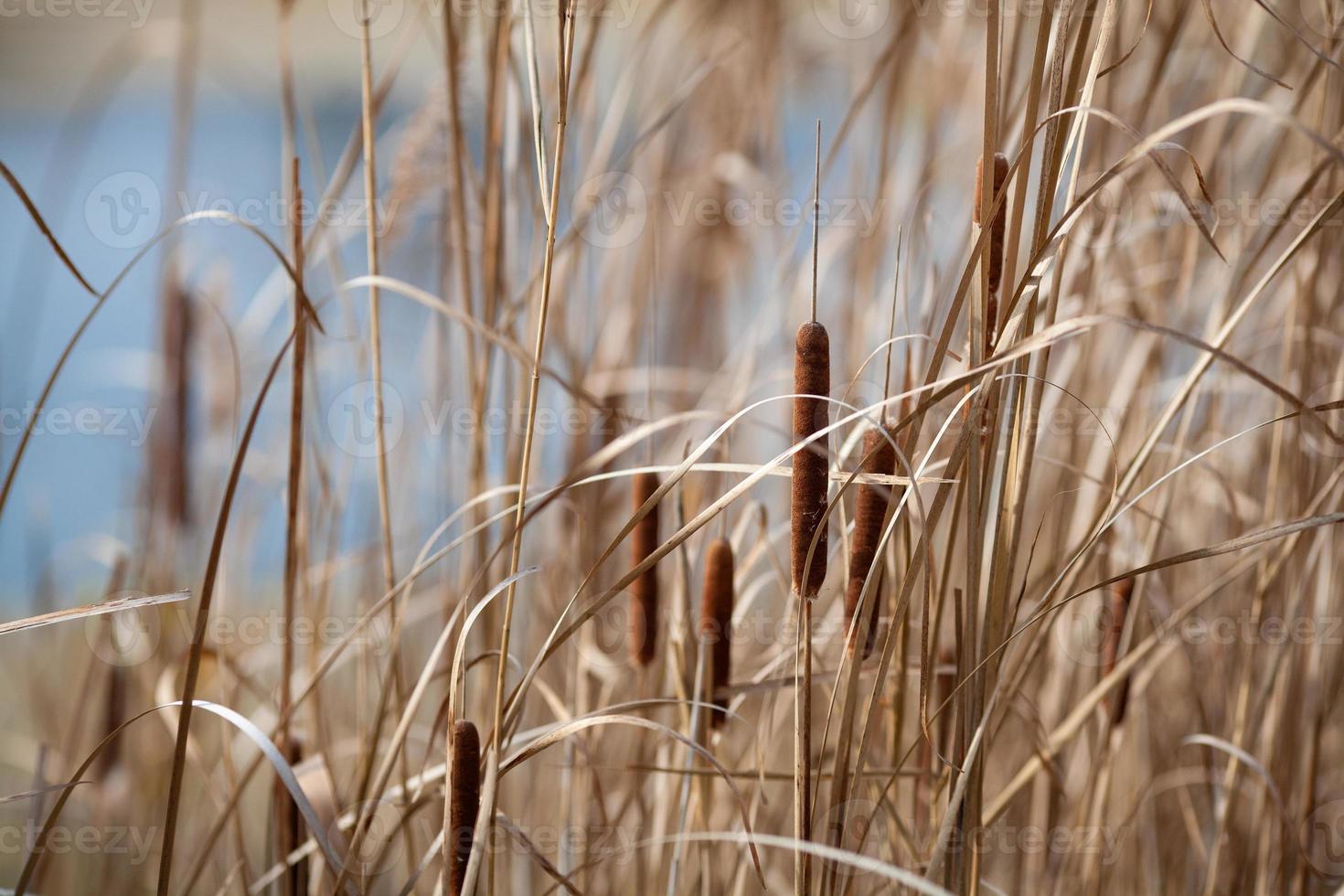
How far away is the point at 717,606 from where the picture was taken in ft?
2.11

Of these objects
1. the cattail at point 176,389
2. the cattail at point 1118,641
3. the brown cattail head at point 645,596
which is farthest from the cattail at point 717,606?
the cattail at point 176,389

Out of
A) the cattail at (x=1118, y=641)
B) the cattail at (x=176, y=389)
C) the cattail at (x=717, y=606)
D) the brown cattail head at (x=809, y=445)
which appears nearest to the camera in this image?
the brown cattail head at (x=809, y=445)

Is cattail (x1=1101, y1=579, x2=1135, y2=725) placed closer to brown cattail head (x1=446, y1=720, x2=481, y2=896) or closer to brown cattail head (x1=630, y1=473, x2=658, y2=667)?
brown cattail head (x1=630, y1=473, x2=658, y2=667)

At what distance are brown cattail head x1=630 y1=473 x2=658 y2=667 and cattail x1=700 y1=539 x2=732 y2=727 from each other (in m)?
0.05

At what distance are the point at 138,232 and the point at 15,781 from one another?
0.92 metres

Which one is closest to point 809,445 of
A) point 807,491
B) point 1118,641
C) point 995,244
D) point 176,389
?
point 807,491

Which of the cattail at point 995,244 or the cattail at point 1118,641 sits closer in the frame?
the cattail at point 995,244

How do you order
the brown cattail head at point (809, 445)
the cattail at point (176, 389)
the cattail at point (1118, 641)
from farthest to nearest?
1. the cattail at point (176, 389)
2. the cattail at point (1118, 641)
3. the brown cattail head at point (809, 445)

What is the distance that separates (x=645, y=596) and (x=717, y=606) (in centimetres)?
8

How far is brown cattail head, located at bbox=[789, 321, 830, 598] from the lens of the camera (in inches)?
19.0

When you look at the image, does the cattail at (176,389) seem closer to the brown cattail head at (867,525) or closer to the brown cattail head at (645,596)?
the brown cattail head at (645,596)

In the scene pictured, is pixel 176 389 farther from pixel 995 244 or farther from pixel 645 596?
pixel 995 244

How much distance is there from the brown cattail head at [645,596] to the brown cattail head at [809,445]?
196 millimetres

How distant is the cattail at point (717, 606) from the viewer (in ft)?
2.09
